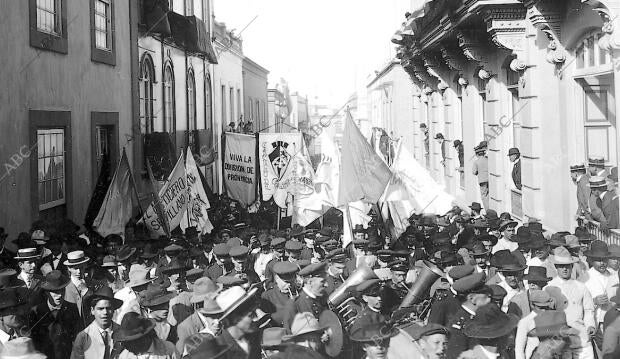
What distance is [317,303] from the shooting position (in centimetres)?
683

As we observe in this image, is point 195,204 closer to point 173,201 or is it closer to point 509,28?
point 173,201

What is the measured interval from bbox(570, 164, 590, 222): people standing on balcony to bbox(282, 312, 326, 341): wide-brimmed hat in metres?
6.26

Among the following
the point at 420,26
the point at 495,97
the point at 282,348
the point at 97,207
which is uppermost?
the point at 420,26

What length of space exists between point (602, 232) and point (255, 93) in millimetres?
30792

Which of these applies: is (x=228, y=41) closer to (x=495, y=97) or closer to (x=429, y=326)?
(x=495, y=97)

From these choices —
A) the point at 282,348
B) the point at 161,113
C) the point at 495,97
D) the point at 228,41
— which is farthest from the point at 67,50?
the point at 228,41

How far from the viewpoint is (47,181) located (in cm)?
Result: 1241

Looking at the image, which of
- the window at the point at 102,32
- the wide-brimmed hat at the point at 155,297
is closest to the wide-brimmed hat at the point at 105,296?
the wide-brimmed hat at the point at 155,297

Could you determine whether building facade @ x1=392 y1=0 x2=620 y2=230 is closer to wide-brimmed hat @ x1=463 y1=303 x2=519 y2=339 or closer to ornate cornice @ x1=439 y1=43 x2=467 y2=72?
ornate cornice @ x1=439 y1=43 x2=467 y2=72

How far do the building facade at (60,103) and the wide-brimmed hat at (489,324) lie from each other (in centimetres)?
778

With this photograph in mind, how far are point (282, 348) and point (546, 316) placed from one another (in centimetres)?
202

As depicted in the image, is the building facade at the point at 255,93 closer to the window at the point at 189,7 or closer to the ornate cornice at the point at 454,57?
the window at the point at 189,7

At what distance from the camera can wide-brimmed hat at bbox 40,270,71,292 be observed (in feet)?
22.5

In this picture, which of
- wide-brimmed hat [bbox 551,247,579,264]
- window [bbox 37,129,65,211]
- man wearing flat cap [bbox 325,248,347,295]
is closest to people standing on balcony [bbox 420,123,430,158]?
window [bbox 37,129,65,211]
